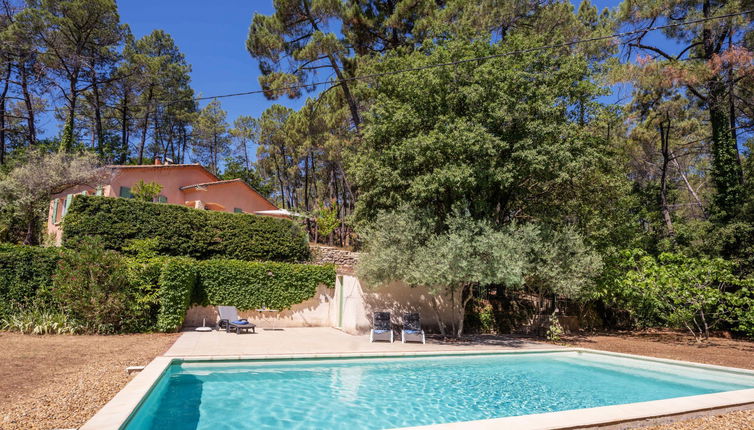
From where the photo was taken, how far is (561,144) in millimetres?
14078

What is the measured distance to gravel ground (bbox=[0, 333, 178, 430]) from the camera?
5.02 meters

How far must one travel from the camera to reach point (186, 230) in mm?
17703

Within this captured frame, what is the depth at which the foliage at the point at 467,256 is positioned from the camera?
12188 millimetres

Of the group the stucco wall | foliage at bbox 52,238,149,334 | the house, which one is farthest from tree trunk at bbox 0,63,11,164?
the stucco wall

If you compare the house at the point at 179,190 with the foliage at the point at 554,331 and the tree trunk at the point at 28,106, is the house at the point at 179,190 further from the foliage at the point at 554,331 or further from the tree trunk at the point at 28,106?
the foliage at the point at 554,331

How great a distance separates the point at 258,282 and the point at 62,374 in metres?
8.60

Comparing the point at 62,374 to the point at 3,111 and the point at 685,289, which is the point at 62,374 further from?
the point at 3,111

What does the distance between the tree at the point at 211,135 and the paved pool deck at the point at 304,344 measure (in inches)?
1295

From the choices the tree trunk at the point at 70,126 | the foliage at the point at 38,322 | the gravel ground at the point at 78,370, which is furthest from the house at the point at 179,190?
the gravel ground at the point at 78,370

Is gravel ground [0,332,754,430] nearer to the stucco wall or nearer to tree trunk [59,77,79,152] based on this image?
the stucco wall

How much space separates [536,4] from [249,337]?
63.8 feet

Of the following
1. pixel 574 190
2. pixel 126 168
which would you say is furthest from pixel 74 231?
pixel 574 190

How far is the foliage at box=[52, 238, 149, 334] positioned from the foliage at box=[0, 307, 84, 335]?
21cm

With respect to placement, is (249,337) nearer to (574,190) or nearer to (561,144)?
(561,144)
